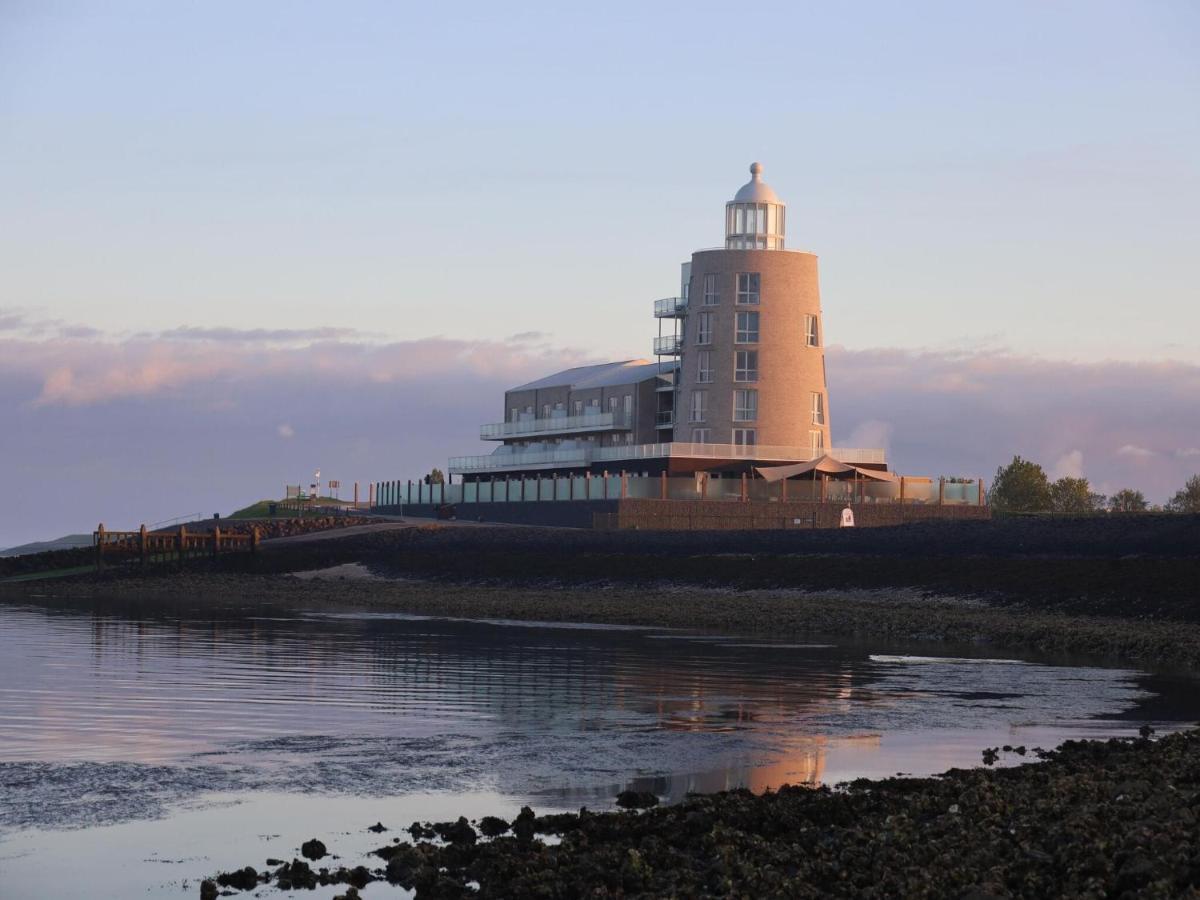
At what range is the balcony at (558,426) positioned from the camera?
3548 inches

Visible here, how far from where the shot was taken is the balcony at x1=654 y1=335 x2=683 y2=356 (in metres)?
86.9

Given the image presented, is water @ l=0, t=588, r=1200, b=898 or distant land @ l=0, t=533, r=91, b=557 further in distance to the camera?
distant land @ l=0, t=533, r=91, b=557

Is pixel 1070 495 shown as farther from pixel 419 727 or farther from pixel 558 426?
pixel 419 727

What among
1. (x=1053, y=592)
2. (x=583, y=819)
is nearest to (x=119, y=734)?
(x=583, y=819)

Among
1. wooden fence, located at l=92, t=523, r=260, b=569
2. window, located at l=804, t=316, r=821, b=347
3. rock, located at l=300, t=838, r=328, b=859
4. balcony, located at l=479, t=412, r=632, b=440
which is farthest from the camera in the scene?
balcony, located at l=479, t=412, r=632, b=440

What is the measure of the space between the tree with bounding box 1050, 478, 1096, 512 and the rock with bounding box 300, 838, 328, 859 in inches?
3221

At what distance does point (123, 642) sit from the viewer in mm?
32406

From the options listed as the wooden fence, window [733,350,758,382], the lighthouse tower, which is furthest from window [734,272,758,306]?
→ the wooden fence

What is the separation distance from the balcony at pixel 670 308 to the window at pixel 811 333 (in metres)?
6.79

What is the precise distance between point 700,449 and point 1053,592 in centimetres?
3644

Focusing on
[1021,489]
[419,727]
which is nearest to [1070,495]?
[1021,489]

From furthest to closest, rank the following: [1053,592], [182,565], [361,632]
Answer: [182,565]
[1053,592]
[361,632]

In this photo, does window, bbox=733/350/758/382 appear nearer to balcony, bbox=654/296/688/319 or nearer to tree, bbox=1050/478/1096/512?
balcony, bbox=654/296/688/319

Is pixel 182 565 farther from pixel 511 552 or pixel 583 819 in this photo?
pixel 583 819
